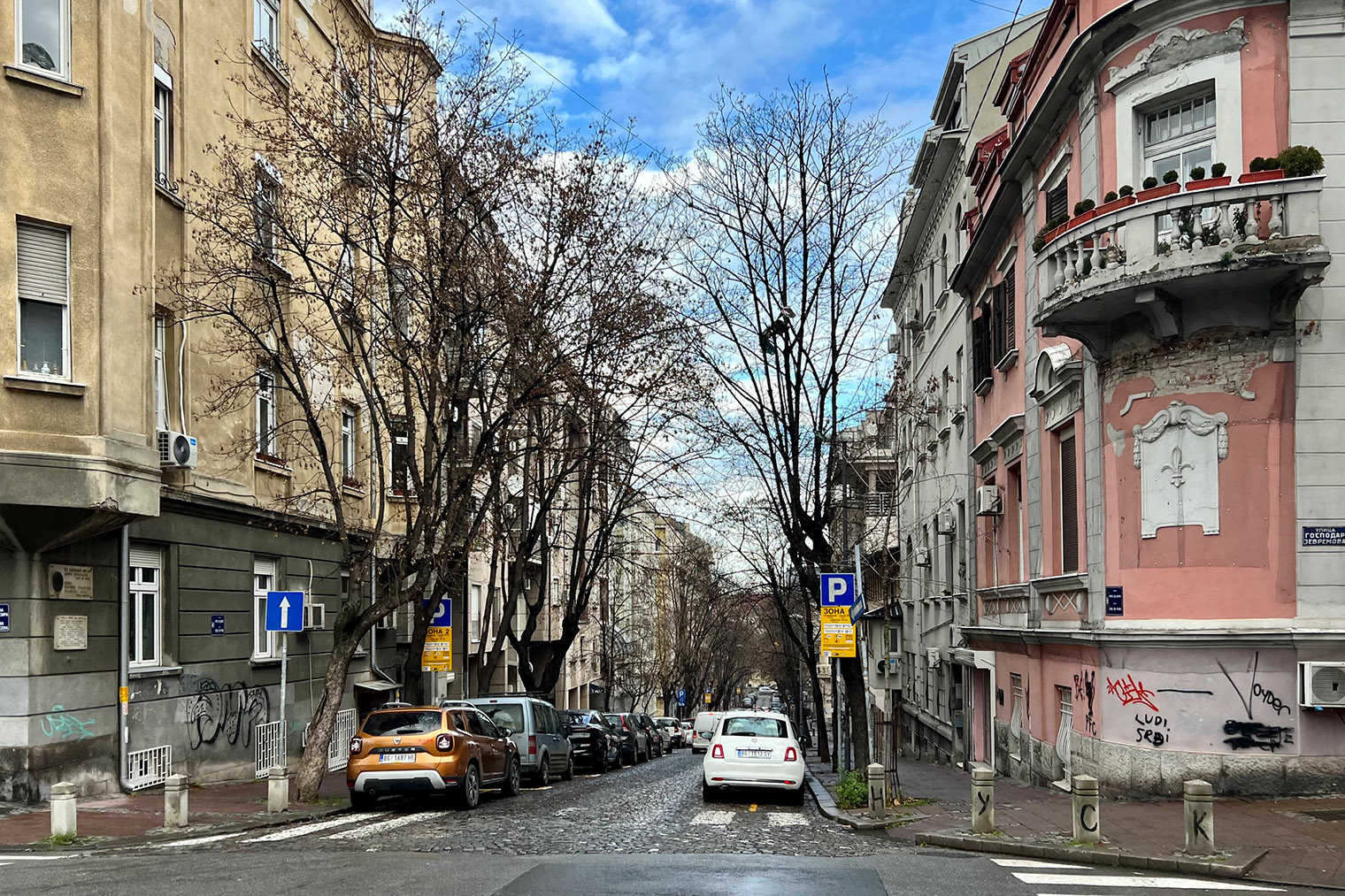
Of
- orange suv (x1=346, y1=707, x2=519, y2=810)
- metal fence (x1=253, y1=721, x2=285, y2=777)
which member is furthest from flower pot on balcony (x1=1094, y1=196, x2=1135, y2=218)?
metal fence (x1=253, y1=721, x2=285, y2=777)

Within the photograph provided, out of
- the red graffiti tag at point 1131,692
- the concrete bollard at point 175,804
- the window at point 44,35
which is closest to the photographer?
the concrete bollard at point 175,804

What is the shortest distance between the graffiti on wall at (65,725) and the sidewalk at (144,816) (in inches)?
33.9

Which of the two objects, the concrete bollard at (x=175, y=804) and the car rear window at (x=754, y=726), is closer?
the concrete bollard at (x=175, y=804)

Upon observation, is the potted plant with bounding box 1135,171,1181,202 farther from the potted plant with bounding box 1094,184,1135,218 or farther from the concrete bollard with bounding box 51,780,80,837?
the concrete bollard with bounding box 51,780,80,837

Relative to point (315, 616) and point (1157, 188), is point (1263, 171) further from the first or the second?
point (315, 616)

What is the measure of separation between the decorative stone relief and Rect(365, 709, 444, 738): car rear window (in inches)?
380

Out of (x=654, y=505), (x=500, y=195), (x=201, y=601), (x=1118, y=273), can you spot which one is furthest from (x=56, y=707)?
(x=654, y=505)

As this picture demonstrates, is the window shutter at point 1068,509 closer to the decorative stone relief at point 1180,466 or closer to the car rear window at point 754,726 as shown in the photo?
the decorative stone relief at point 1180,466

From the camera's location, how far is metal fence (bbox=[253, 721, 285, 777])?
23.0m

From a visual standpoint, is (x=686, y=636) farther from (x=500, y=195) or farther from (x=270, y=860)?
(x=270, y=860)

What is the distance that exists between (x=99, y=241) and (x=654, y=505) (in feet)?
59.8

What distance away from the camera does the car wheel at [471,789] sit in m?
17.8

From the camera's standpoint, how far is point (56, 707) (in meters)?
17.0

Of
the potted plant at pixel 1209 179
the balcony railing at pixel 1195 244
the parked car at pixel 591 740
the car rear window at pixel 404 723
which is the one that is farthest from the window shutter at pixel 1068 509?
the parked car at pixel 591 740
